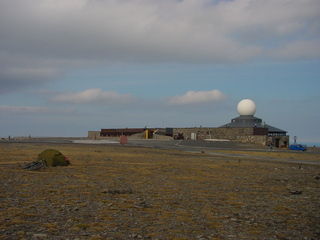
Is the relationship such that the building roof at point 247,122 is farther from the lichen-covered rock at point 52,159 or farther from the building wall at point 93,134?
the lichen-covered rock at point 52,159

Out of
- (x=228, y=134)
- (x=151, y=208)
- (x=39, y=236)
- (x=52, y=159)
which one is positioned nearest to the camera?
(x=39, y=236)

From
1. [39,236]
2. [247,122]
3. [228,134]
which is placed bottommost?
[39,236]

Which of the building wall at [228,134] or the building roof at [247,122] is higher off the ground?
the building roof at [247,122]

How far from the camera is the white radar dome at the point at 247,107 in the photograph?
84312 millimetres

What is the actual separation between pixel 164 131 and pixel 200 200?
81868 mm

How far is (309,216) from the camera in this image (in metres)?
9.45

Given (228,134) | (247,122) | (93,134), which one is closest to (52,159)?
(228,134)

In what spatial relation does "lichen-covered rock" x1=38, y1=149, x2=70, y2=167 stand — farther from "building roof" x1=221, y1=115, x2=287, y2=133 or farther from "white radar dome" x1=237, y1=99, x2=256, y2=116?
"white radar dome" x1=237, y1=99, x2=256, y2=116

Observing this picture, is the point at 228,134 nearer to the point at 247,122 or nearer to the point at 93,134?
the point at 247,122

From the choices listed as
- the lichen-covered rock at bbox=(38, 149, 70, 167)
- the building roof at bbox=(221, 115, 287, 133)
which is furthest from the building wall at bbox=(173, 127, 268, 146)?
the lichen-covered rock at bbox=(38, 149, 70, 167)

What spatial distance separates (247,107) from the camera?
84250 millimetres

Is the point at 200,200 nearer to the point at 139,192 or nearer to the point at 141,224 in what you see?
the point at 139,192

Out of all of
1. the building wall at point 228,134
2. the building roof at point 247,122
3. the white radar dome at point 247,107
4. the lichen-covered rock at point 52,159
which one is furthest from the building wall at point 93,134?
the lichen-covered rock at point 52,159

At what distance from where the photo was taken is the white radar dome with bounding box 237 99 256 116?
8431 cm
